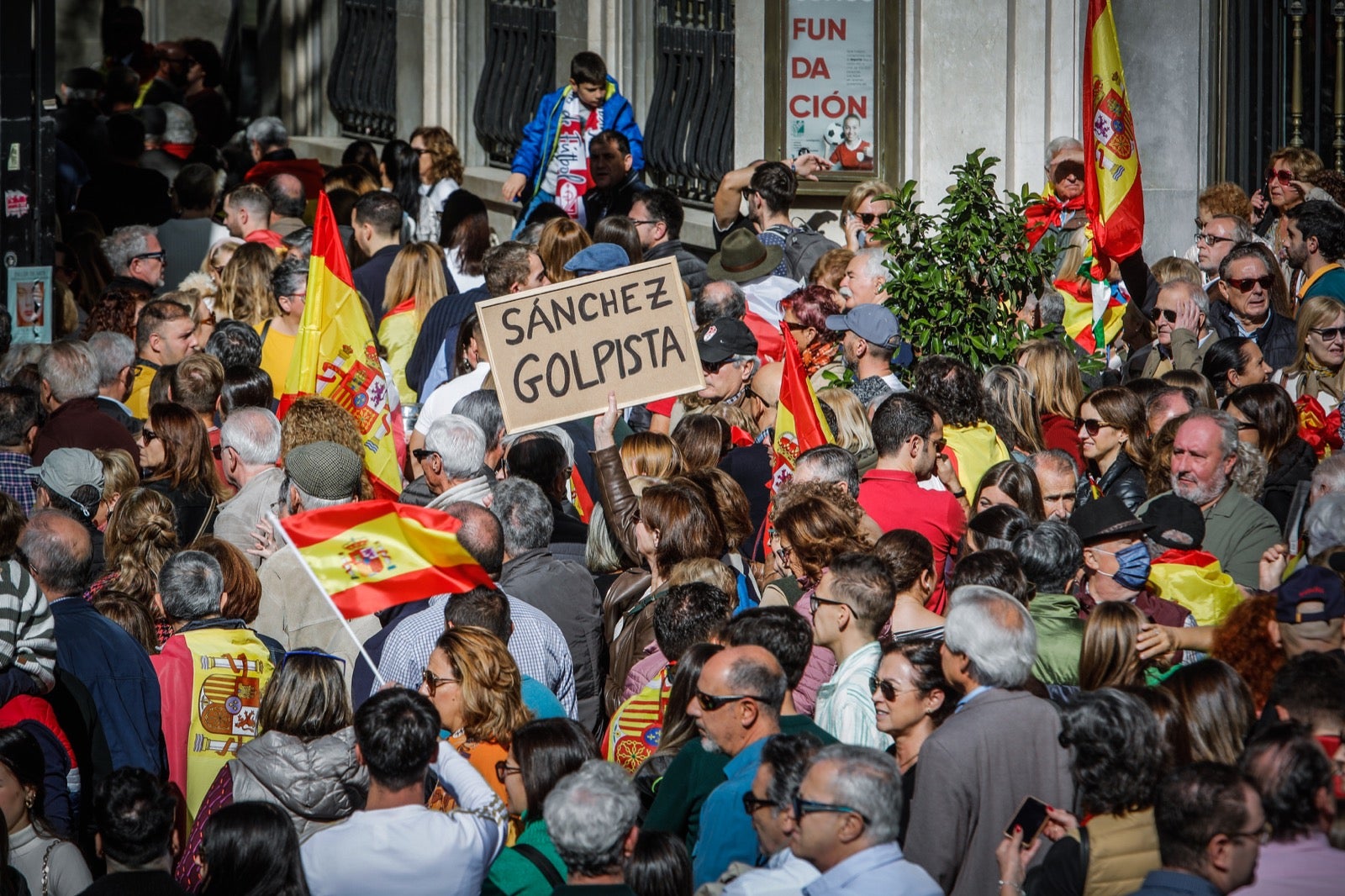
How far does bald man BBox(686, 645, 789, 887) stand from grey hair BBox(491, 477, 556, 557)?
1.94 meters

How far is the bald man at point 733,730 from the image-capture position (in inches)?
204

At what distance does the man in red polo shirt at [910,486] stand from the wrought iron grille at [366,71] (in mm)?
13739

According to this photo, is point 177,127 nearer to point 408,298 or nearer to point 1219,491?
point 408,298

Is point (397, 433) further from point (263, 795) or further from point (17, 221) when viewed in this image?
point (263, 795)

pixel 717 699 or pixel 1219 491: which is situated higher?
pixel 1219 491

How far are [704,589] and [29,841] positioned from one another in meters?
2.26

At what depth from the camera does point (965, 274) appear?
951 cm

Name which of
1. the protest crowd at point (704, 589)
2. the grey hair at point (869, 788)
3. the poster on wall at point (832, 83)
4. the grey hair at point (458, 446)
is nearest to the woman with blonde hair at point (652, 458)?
the protest crowd at point (704, 589)

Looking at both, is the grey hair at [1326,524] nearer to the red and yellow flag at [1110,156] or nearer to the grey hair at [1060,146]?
the red and yellow flag at [1110,156]

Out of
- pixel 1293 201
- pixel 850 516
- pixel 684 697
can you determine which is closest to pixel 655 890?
pixel 684 697

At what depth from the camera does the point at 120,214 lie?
14242mm

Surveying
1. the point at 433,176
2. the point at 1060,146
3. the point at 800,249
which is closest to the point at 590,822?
the point at 800,249

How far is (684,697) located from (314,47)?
706 inches

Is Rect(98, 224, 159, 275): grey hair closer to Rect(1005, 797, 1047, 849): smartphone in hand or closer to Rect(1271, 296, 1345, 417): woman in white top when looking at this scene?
Rect(1271, 296, 1345, 417): woman in white top
